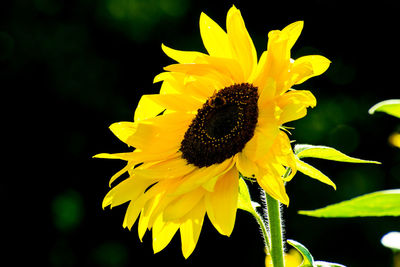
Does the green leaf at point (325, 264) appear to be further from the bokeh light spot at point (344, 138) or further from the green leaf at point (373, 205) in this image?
the bokeh light spot at point (344, 138)

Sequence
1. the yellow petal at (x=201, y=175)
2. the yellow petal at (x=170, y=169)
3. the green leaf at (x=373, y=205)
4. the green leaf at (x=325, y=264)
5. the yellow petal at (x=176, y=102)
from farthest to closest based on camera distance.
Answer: the yellow petal at (x=176, y=102) → the yellow petal at (x=170, y=169) → the yellow petal at (x=201, y=175) → the green leaf at (x=325, y=264) → the green leaf at (x=373, y=205)

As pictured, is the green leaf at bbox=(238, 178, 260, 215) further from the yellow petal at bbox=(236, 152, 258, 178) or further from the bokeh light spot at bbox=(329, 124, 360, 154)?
the bokeh light spot at bbox=(329, 124, 360, 154)

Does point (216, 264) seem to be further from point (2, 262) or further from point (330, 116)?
point (2, 262)

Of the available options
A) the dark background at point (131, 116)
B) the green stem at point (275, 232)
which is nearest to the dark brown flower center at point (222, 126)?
the green stem at point (275, 232)

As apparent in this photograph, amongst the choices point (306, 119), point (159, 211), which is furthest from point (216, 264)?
point (159, 211)

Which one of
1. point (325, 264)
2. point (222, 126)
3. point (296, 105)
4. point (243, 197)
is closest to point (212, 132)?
point (222, 126)

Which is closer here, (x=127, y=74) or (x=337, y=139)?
(x=337, y=139)

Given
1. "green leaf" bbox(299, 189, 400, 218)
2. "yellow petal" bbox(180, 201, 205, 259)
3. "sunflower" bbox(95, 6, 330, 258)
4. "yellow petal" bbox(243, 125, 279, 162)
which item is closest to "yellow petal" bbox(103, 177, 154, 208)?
"sunflower" bbox(95, 6, 330, 258)
